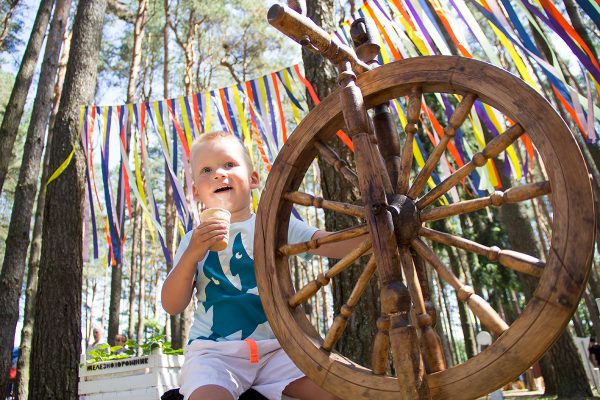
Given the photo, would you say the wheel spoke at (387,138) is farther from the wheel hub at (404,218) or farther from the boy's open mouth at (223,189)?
the boy's open mouth at (223,189)

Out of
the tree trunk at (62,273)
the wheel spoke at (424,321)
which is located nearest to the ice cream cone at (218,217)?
the wheel spoke at (424,321)

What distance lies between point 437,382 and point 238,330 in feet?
2.54

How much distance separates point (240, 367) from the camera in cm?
160

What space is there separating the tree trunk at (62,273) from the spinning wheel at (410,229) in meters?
4.20

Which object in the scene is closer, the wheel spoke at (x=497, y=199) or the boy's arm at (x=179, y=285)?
the wheel spoke at (x=497, y=199)

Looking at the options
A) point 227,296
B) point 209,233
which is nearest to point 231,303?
point 227,296

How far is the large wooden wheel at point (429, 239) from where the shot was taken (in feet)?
3.22

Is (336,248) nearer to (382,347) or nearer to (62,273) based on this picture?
(382,347)

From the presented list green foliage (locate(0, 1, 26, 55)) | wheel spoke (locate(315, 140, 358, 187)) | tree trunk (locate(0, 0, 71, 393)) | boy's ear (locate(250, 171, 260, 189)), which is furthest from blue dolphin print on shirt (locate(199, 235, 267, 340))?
green foliage (locate(0, 1, 26, 55))

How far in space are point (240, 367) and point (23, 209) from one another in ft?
21.0

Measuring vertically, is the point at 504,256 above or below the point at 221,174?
below

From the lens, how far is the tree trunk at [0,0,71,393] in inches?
252

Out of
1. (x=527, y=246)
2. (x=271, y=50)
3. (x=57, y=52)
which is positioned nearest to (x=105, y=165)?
(x=57, y=52)

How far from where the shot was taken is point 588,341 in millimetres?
12992
